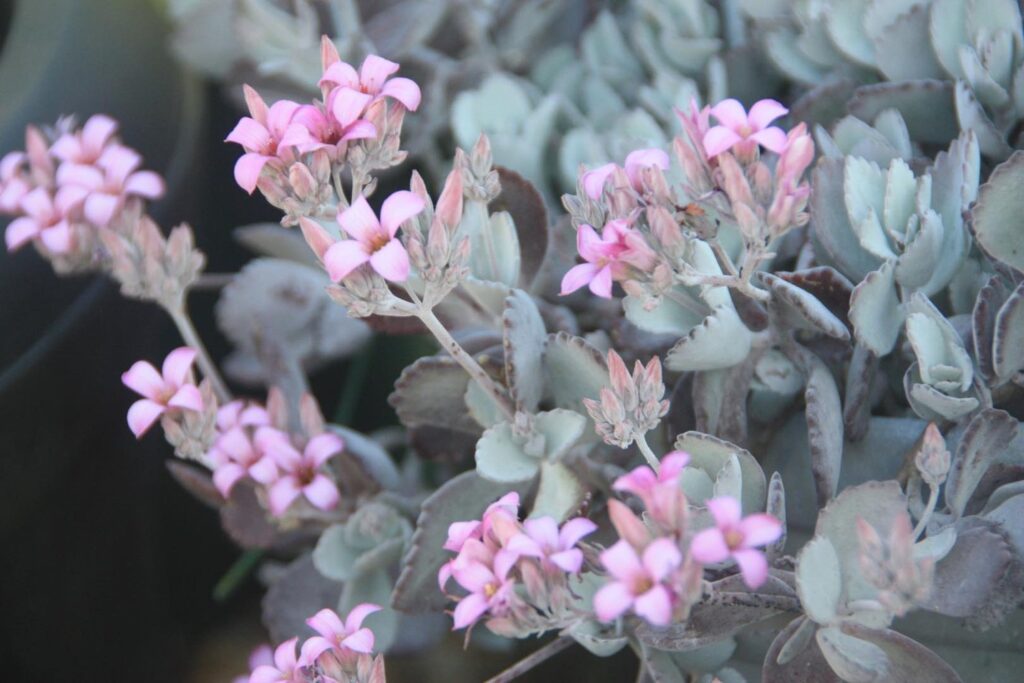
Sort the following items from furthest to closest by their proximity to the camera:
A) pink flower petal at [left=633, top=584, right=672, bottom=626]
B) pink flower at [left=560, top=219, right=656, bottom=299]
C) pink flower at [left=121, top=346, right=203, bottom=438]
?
1. pink flower at [left=121, top=346, right=203, bottom=438]
2. pink flower at [left=560, top=219, right=656, bottom=299]
3. pink flower petal at [left=633, top=584, right=672, bottom=626]

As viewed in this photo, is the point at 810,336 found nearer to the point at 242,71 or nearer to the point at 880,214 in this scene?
the point at 880,214

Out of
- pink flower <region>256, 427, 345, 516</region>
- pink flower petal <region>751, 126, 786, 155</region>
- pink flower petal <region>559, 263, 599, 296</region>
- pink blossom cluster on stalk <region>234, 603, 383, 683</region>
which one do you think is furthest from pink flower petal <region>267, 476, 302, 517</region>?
pink flower petal <region>751, 126, 786, 155</region>

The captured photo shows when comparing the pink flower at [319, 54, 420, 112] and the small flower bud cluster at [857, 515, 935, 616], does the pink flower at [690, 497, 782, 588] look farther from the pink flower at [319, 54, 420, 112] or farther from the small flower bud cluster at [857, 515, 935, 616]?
the pink flower at [319, 54, 420, 112]

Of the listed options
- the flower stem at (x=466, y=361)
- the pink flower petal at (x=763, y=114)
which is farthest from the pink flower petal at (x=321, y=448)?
the pink flower petal at (x=763, y=114)

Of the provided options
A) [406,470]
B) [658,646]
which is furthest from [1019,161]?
[406,470]

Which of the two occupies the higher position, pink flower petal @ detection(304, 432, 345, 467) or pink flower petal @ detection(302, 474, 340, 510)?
pink flower petal @ detection(304, 432, 345, 467)

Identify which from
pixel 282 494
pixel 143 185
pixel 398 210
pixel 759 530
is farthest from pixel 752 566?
pixel 143 185
